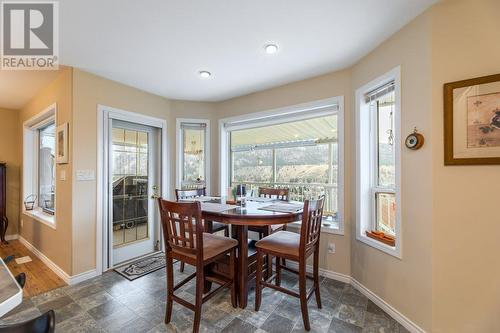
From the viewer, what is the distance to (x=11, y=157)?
13.7 feet

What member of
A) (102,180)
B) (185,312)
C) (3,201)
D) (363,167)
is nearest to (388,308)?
(363,167)

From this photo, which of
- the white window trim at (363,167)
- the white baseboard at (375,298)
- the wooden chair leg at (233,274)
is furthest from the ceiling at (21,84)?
the white baseboard at (375,298)

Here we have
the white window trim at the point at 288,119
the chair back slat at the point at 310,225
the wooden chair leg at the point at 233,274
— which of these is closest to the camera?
the chair back slat at the point at 310,225

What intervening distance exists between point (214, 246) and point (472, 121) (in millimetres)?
2164

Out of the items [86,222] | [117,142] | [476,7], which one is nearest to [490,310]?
[476,7]

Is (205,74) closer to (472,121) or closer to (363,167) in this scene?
(363,167)

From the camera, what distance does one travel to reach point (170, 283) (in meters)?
1.87

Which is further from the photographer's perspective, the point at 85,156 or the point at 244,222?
the point at 85,156

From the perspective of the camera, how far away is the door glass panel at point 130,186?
314 centimetres

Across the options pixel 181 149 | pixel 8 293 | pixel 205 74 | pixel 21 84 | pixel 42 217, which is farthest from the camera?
pixel 181 149

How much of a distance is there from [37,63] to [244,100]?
8.29 feet

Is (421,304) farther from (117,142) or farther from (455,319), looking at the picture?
(117,142)

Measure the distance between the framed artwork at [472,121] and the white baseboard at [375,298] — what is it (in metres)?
1.32

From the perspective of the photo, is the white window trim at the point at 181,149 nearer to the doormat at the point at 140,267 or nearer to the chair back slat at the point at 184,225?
the doormat at the point at 140,267
